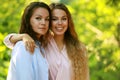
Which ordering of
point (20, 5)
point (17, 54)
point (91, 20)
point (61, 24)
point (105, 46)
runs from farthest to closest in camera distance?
1. point (91, 20)
2. point (105, 46)
3. point (20, 5)
4. point (61, 24)
5. point (17, 54)

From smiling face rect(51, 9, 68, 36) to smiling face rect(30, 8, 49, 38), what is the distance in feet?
0.50

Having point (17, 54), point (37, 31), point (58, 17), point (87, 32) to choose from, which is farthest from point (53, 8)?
point (87, 32)

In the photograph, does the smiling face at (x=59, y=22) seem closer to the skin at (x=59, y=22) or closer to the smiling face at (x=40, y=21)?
the skin at (x=59, y=22)

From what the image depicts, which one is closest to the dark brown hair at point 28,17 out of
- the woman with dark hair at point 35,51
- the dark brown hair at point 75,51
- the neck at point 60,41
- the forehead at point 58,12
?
the woman with dark hair at point 35,51

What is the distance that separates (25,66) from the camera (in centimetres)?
371

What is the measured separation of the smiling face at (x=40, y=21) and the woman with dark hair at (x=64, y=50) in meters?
0.11

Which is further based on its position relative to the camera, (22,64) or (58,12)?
(58,12)

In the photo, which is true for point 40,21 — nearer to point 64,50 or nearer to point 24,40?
point 24,40

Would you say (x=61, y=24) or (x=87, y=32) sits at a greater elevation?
(x=61, y=24)

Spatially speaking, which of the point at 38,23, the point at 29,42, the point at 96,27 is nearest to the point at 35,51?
the point at 29,42

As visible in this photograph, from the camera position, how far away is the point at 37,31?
387cm

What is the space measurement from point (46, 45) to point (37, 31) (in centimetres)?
31

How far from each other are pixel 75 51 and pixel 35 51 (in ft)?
1.89

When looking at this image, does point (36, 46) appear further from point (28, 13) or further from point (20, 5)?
point (20, 5)
